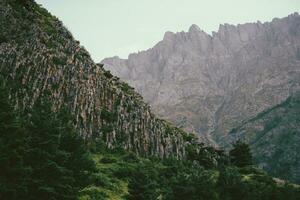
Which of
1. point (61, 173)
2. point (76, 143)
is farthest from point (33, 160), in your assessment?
point (76, 143)

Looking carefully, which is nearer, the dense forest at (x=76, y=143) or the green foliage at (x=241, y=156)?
the dense forest at (x=76, y=143)

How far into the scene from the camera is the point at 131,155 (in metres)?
72.1

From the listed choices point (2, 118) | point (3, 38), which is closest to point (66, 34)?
point (3, 38)

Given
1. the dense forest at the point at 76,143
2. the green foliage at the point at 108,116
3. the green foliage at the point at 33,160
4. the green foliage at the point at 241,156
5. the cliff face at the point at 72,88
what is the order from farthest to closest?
the green foliage at the point at 241,156 < the green foliage at the point at 108,116 < the cliff face at the point at 72,88 < the dense forest at the point at 76,143 < the green foliage at the point at 33,160

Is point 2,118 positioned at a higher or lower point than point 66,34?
lower

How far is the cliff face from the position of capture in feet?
247

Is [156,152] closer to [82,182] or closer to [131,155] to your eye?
[131,155]

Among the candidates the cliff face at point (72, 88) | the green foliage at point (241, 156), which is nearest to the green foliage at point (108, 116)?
the cliff face at point (72, 88)

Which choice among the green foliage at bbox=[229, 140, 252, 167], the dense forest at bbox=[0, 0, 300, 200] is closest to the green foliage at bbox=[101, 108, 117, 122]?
the dense forest at bbox=[0, 0, 300, 200]

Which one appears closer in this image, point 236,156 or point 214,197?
point 214,197

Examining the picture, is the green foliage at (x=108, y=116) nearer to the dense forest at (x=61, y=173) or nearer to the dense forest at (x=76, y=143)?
the dense forest at (x=76, y=143)

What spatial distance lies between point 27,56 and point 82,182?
153ft

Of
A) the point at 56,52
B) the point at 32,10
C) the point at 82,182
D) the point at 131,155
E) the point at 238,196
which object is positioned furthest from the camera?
the point at 32,10

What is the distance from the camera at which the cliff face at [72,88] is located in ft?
247
